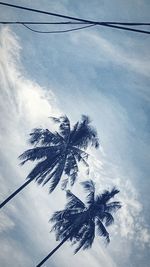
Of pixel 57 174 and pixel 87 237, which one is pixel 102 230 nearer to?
pixel 87 237

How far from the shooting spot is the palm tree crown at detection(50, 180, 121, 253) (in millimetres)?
22469

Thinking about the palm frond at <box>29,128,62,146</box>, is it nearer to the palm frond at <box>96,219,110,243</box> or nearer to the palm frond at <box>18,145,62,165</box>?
the palm frond at <box>18,145,62,165</box>

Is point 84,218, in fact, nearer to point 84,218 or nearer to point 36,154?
point 84,218

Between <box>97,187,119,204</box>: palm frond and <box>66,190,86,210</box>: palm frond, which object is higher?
<box>97,187,119,204</box>: palm frond

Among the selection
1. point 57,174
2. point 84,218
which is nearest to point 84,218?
point 84,218

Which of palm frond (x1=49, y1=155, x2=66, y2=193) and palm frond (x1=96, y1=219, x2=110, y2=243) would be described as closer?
palm frond (x1=49, y1=155, x2=66, y2=193)

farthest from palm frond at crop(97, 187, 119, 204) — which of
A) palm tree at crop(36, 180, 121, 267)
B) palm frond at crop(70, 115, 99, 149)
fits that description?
palm frond at crop(70, 115, 99, 149)

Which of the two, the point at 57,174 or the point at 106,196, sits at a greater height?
the point at 106,196

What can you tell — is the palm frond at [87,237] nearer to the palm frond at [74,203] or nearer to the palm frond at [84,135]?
the palm frond at [74,203]

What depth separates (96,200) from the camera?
23984 mm

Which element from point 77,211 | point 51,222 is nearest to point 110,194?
point 77,211

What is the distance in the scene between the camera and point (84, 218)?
22.8 meters

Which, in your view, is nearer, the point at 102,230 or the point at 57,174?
the point at 57,174

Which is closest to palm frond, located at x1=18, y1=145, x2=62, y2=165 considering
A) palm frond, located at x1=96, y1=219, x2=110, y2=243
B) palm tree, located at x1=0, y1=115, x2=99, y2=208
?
palm tree, located at x1=0, y1=115, x2=99, y2=208
